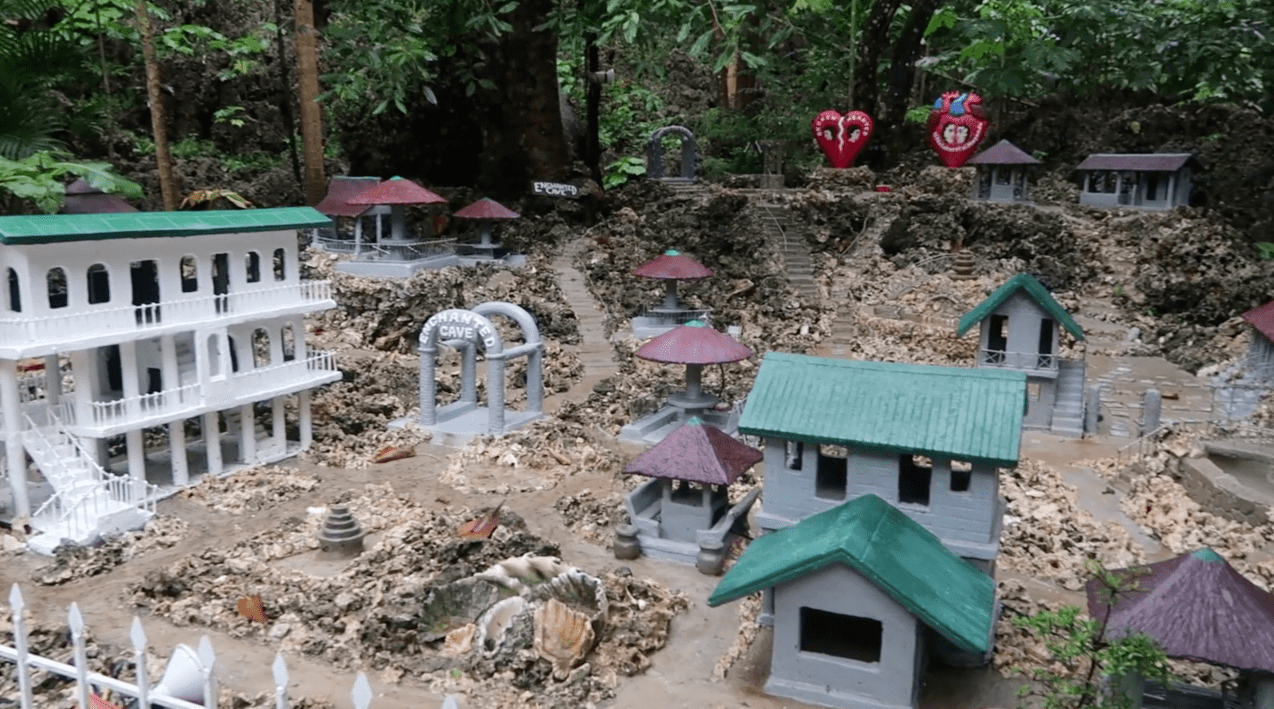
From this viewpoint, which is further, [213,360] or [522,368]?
[522,368]

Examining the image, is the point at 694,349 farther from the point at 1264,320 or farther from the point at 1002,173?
the point at 1002,173

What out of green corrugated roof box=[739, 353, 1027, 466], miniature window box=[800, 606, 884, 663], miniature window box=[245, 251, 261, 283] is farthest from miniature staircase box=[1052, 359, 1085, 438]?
miniature window box=[245, 251, 261, 283]

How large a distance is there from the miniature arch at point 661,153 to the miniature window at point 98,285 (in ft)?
88.9

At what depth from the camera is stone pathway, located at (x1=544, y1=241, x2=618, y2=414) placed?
25325 mm

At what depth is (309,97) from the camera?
90.4 ft

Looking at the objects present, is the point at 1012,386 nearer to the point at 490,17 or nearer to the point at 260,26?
the point at 490,17

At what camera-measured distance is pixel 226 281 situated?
1956 cm

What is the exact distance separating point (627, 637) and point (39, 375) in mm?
14076

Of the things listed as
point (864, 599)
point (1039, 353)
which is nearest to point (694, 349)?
point (1039, 353)

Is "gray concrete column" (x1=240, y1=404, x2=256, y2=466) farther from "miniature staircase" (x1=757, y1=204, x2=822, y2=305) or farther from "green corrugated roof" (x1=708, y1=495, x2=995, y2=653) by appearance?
"miniature staircase" (x1=757, y1=204, x2=822, y2=305)

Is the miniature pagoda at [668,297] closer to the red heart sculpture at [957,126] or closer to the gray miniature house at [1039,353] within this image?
the gray miniature house at [1039,353]

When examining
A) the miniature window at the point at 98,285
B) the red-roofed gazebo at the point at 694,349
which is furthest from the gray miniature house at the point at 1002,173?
the miniature window at the point at 98,285

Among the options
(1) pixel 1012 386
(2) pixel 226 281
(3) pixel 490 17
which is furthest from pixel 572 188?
(1) pixel 1012 386

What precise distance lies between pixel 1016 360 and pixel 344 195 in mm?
20813
